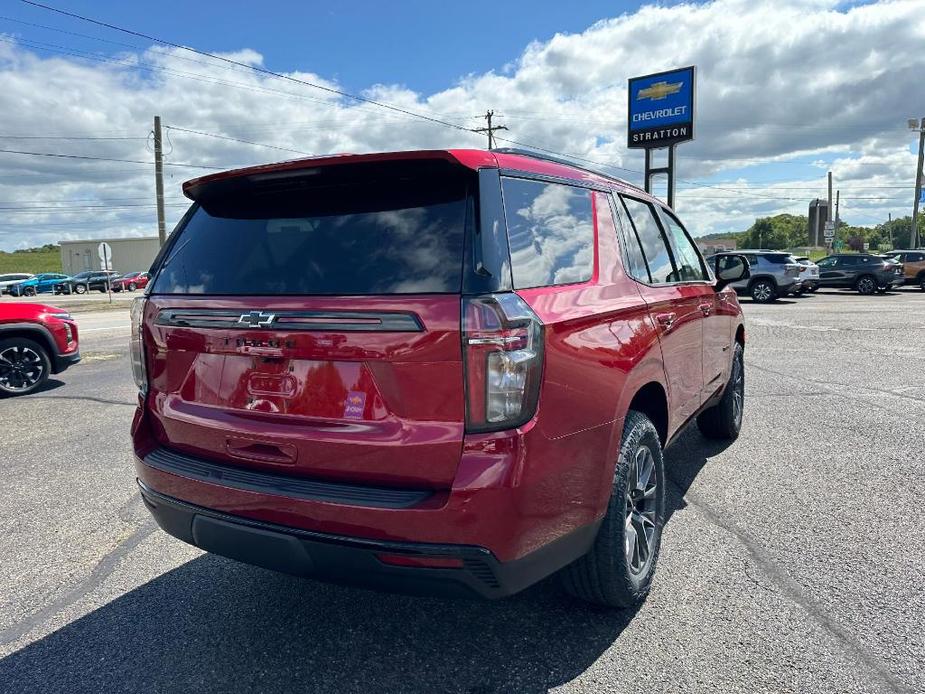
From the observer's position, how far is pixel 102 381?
335 inches

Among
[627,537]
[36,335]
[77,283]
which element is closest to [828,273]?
[36,335]

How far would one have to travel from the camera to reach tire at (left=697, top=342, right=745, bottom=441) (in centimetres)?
496

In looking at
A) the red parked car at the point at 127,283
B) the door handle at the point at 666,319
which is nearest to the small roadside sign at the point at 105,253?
the red parked car at the point at 127,283

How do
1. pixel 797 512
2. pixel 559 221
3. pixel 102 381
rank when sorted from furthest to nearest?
pixel 102 381, pixel 797 512, pixel 559 221

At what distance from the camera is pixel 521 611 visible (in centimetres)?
272

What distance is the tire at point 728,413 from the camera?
496 cm

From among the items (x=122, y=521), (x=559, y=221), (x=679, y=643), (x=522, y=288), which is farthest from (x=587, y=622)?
(x=122, y=521)

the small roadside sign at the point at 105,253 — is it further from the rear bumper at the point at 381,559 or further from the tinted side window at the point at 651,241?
the rear bumper at the point at 381,559

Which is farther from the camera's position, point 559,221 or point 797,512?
point 797,512

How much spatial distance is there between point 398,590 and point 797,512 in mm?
2736

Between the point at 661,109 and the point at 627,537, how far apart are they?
3047 cm

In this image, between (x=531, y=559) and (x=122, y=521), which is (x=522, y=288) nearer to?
(x=531, y=559)

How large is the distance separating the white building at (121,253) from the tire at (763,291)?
54.6 metres

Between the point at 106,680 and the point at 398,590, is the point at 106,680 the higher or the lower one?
the lower one
